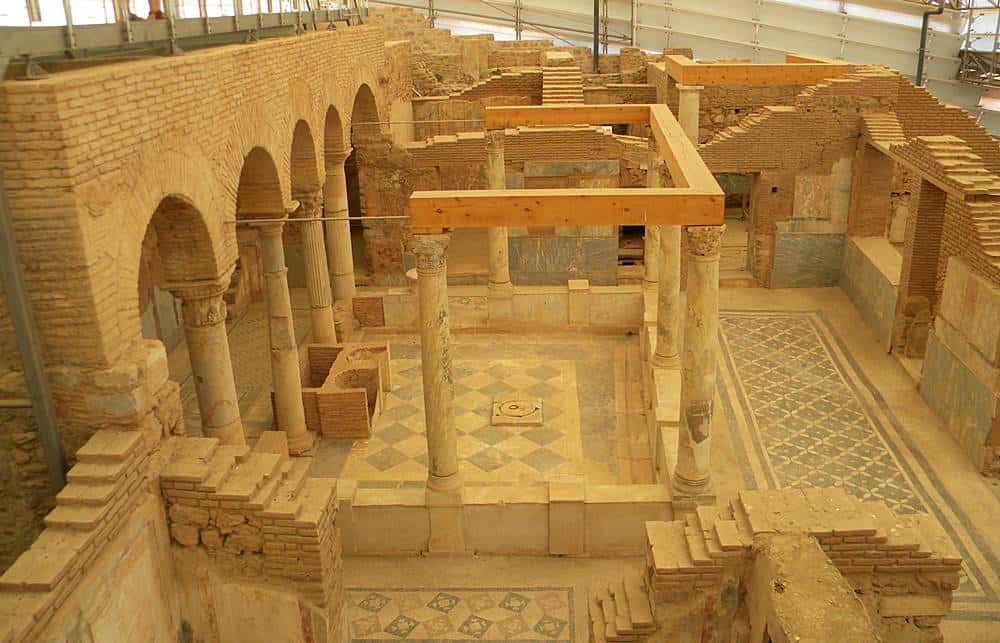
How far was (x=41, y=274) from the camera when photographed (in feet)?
17.7

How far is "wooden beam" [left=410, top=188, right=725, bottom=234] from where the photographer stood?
6.55 m

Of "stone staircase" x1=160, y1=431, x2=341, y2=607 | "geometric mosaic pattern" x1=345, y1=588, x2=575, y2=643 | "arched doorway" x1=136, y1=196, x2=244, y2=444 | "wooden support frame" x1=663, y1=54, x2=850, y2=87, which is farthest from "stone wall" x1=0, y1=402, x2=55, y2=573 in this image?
"wooden support frame" x1=663, y1=54, x2=850, y2=87

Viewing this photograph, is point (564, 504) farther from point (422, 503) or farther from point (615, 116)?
point (615, 116)

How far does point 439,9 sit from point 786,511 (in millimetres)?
23155

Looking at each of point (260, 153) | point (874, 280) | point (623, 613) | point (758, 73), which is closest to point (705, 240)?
point (623, 613)

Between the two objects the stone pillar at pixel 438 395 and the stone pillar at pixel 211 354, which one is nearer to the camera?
the stone pillar at pixel 438 395

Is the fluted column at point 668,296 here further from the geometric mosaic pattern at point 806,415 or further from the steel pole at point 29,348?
the steel pole at point 29,348

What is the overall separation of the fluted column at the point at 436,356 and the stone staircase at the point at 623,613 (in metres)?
1.84

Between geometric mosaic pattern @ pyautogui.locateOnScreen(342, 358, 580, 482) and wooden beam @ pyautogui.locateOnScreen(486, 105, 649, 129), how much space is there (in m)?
3.27

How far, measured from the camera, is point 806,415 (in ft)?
32.6

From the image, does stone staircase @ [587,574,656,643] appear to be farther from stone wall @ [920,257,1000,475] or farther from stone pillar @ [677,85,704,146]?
stone pillar @ [677,85,704,146]

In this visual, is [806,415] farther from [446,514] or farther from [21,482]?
[21,482]

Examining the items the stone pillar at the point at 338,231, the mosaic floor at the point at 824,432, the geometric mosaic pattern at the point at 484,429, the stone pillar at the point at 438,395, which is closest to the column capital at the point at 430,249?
the stone pillar at the point at 438,395

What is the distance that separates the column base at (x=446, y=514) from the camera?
7703 millimetres
